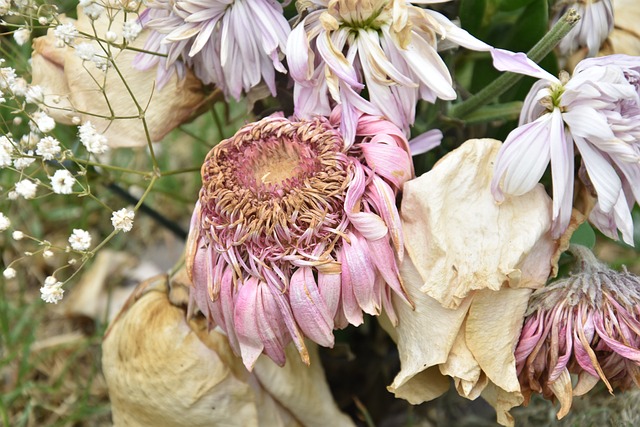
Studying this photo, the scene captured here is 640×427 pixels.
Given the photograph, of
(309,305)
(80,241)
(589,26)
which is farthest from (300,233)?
(589,26)

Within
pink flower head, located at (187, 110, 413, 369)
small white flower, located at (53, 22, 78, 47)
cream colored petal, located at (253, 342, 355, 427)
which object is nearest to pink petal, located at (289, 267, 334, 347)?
pink flower head, located at (187, 110, 413, 369)

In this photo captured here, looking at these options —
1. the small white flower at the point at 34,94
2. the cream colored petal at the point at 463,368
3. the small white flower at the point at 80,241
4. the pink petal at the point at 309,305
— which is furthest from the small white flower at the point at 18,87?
the cream colored petal at the point at 463,368

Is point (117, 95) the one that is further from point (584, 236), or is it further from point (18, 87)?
point (584, 236)

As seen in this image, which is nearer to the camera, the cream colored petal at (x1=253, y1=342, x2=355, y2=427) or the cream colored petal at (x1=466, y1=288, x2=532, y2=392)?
the cream colored petal at (x1=466, y1=288, x2=532, y2=392)

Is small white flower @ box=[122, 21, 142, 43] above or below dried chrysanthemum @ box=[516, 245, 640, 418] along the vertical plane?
above

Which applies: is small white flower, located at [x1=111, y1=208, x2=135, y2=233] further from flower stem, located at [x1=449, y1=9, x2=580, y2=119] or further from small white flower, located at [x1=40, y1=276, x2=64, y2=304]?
flower stem, located at [x1=449, y1=9, x2=580, y2=119]
